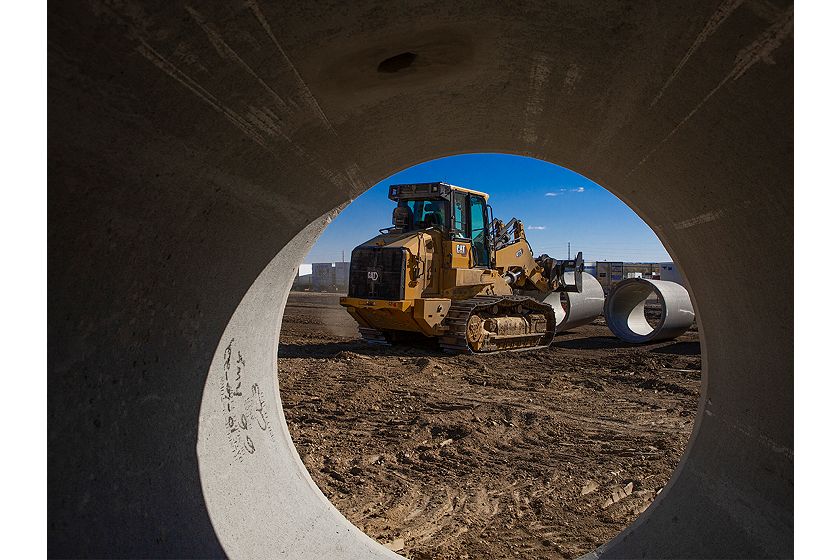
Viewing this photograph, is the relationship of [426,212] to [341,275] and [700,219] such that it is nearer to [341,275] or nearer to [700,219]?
[700,219]

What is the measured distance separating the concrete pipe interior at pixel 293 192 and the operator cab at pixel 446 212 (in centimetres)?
805

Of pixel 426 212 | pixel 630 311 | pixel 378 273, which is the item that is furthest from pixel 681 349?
pixel 378 273

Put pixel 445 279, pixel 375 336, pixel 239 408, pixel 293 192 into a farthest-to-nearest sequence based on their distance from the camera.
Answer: pixel 375 336, pixel 445 279, pixel 239 408, pixel 293 192

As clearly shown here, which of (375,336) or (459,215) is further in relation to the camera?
(375,336)

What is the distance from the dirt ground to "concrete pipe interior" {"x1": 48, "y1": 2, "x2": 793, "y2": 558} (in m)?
0.88

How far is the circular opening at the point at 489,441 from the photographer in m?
3.54

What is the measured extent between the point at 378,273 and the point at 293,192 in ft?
25.6

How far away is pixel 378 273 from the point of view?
1031 cm

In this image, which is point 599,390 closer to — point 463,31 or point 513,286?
point 513,286

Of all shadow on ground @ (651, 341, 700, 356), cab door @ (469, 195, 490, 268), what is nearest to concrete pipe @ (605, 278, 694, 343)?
shadow on ground @ (651, 341, 700, 356)

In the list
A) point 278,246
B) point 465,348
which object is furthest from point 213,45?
point 465,348

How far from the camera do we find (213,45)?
1.36 metres

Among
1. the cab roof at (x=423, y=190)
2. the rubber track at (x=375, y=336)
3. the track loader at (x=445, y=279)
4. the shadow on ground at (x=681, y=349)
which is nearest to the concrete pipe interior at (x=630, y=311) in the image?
the shadow on ground at (x=681, y=349)

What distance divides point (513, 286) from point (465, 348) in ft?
11.7
